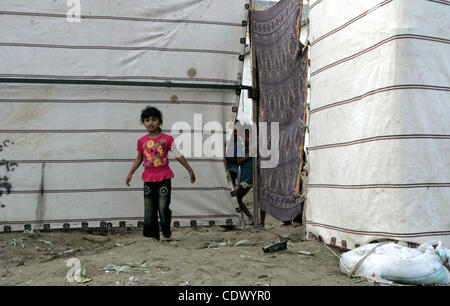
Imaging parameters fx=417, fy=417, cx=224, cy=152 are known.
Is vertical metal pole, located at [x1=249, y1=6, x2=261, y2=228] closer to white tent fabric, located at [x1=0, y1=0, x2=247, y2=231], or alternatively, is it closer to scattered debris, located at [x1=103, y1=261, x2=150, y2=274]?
white tent fabric, located at [x1=0, y1=0, x2=247, y2=231]

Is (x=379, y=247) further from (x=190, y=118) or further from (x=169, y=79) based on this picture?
(x=169, y=79)

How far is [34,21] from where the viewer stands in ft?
14.9

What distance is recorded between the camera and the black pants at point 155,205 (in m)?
4.22

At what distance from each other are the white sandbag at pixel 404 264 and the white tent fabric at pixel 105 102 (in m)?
2.27

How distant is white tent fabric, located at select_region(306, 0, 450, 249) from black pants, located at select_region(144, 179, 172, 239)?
171 cm

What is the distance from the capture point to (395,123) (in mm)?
2957

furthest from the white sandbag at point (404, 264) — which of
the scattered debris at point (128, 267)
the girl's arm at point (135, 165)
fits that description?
the girl's arm at point (135, 165)

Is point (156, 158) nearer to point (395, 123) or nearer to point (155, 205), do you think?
point (155, 205)

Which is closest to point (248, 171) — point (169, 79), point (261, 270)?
point (169, 79)

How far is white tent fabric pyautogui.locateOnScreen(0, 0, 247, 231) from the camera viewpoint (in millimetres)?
4539

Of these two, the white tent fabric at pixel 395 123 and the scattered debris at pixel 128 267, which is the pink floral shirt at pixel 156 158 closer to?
the scattered debris at pixel 128 267

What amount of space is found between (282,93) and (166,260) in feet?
7.33

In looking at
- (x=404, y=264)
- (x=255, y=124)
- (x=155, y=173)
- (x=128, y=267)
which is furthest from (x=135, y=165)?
(x=404, y=264)

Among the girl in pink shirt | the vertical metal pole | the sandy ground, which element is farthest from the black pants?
the vertical metal pole
